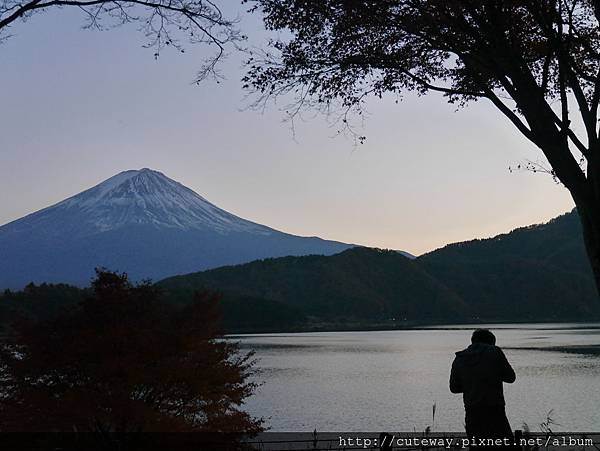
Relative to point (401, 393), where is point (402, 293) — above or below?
above

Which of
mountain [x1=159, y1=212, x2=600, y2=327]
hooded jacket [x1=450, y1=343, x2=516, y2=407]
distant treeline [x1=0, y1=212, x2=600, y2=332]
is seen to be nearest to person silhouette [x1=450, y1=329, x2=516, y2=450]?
hooded jacket [x1=450, y1=343, x2=516, y2=407]

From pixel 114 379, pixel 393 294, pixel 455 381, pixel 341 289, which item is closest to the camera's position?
pixel 455 381

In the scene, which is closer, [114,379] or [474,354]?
[474,354]

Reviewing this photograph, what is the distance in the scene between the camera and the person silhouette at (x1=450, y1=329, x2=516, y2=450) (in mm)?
6309

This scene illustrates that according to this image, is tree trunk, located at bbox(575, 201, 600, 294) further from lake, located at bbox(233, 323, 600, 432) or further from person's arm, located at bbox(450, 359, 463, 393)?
lake, located at bbox(233, 323, 600, 432)

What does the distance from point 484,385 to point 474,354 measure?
0.27 m

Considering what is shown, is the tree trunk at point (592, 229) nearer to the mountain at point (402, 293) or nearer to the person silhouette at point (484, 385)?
the person silhouette at point (484, 385)

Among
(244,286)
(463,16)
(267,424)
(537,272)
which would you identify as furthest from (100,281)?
(537,272)

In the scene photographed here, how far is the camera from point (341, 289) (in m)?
188

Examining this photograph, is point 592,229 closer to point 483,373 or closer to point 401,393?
point 483,373

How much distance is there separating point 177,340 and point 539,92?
9.86m

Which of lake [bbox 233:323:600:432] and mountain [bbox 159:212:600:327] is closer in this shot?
lake [bbox 233:323:600:432]

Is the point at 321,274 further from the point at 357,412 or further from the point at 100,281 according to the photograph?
the point at 100,281

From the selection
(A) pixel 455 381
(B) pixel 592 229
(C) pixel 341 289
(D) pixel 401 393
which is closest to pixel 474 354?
(A) pixel 455 381
